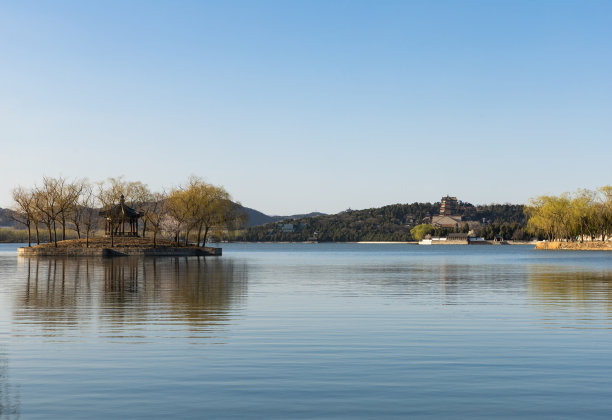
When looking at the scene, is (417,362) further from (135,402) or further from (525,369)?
(135,402)

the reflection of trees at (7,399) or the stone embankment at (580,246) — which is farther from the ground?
the stone embankment at (580,246)

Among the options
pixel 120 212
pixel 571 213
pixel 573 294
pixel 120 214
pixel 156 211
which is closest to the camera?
pixel 573 294

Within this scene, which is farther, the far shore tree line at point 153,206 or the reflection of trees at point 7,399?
the far shore tree line at point 153,206

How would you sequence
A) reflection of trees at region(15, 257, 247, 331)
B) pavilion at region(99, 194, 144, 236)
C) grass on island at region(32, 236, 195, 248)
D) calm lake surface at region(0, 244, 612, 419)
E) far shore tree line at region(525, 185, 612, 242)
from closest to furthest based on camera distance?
calm lake surface at region(0, 244, 612, 419), reflection of trees at region(15, 257, 247, 331), grass on island at region(32, 236, 195, 248), pavilion at region(99, 194, 144, 236), far shore tree line at region(525, 185, 612, 242)

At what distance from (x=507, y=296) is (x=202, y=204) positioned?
65.4 meters

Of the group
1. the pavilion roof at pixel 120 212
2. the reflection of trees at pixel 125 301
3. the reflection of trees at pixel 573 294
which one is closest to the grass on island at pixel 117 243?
the pavilion roof at pixel 120 212

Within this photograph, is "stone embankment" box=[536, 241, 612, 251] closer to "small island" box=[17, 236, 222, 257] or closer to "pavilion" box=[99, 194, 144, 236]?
"small island" box=[17, 236, 222, 257]

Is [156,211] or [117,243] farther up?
[156,211]

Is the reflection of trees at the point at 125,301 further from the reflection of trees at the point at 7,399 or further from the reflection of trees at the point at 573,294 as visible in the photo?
the reflection of trees at the point at 573,294

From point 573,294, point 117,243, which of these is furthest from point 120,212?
point 573,294

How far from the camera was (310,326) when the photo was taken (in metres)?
18.5

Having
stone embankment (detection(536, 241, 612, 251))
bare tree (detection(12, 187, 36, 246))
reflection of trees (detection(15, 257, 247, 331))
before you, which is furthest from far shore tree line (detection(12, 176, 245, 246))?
stone embankment (detection(536, 241, 612, 251))

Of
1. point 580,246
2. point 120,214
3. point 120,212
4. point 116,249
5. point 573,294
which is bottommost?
point 573,294

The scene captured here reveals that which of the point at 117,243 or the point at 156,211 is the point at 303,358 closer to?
the point at 117,243
